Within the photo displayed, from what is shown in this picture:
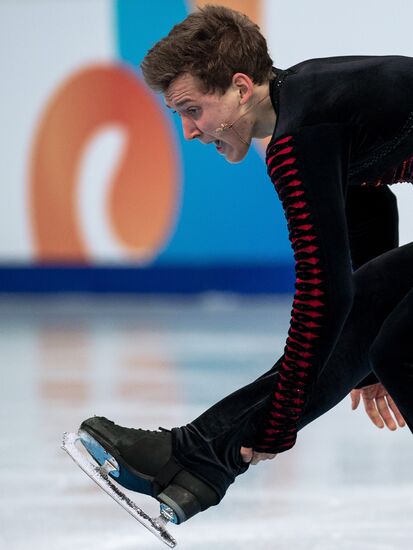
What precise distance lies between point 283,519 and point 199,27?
101cm

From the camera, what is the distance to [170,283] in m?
7.89

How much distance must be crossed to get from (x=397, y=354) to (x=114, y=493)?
20.9 inches

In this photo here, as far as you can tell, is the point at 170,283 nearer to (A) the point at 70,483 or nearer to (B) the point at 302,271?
(A) the point at 70,483

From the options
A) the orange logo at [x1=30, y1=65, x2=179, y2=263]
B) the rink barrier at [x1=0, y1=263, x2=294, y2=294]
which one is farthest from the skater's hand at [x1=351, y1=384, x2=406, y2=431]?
the orange logo at [x1=30, y1=65, x2=179, y2=263]

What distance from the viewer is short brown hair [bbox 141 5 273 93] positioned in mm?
1843

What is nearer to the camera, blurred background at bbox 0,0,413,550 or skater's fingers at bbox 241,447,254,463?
skater's fingers at bbox 241,447,254,463

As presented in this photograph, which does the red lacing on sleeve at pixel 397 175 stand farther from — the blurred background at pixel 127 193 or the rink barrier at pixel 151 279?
the rink barrier at pixel 151 279

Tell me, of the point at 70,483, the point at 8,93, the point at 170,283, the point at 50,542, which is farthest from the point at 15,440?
the point at 8,93

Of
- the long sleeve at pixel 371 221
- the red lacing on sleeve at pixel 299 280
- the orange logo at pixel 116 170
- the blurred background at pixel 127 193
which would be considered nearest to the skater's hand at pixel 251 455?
the red lacing on sleeve at pixel 299 280

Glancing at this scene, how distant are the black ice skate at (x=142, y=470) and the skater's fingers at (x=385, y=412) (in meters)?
0.46

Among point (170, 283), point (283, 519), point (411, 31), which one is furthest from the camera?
point (170, 283)

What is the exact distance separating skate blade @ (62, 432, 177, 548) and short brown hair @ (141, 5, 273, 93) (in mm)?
639

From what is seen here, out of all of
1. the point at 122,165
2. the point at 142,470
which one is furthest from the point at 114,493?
the point at 122,165

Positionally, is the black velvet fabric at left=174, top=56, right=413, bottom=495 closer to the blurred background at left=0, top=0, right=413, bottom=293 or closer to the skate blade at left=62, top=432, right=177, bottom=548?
the skate blade at left=62, top=432, right=177, bottom=548
